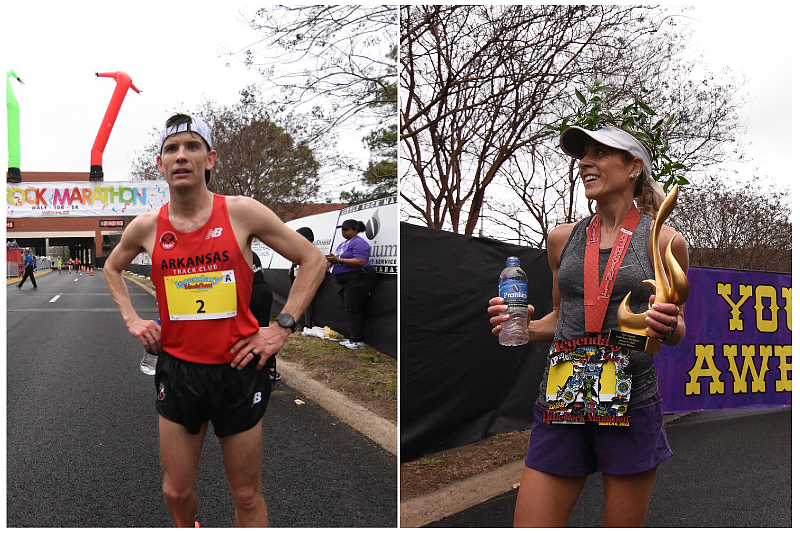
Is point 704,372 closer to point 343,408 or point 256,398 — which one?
point 343,408

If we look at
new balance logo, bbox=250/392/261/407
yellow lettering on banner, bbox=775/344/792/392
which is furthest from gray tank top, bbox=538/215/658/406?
yellow lettering on banner, bbox=775/344/792/392

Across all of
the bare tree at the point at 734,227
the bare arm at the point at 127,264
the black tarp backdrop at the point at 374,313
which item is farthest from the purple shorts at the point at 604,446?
the bare tree at the point at 734,227

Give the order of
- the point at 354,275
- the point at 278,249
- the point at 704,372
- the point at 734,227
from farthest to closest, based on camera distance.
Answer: the point at 734,227 → the point at 354,275 → the point at 704,372 → the point at 278,249

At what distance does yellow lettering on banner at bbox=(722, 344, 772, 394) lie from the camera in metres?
6.18

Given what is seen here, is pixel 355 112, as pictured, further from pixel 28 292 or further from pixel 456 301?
pixel 28 292

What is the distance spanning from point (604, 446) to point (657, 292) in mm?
604

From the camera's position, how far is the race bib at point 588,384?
1996 millimetres

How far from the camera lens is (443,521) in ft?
12.2

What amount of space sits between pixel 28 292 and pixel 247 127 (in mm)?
2781

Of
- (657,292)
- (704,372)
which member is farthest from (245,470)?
(704,372)

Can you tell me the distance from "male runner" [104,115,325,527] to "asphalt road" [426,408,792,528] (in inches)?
76.4

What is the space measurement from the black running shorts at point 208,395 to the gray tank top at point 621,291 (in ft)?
3.94

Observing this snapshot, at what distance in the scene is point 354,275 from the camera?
24.2ft

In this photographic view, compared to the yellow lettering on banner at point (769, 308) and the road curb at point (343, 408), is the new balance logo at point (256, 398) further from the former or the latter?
the yellow lettering on banner at point (769, 308)
